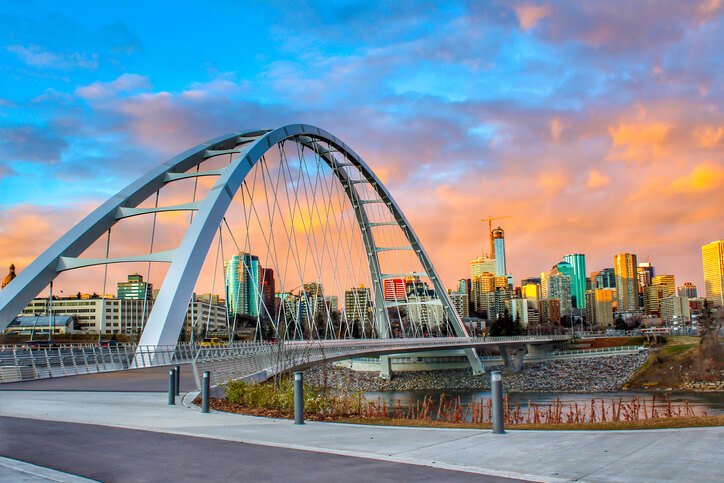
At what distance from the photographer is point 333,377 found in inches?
2985

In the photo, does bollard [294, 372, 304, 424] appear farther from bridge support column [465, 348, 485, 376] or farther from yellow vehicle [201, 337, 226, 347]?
bridge support column [465, 348, 485, 376]

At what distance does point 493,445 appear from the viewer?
7430mm

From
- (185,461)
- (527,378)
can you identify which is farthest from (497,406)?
(527,378)

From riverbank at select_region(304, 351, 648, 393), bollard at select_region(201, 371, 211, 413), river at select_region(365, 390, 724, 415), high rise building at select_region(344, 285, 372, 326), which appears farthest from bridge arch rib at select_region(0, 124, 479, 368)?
riverbank at select_region(304, 351, 648, 393)

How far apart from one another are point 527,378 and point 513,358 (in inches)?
475

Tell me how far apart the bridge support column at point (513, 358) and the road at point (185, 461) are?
245 feet

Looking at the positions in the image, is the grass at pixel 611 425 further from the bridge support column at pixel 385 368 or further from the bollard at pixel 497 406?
the bridge support column at pixel 385 368

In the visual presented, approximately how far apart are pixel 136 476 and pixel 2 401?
9.97 meters

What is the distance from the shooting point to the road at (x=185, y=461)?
5961 millimetres

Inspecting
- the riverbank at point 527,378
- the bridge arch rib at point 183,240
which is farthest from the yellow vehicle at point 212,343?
the riverbank at point 527,378

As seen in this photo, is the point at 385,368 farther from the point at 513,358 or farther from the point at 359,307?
the point at 513,358

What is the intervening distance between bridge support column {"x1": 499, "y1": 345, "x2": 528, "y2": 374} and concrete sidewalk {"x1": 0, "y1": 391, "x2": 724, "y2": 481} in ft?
239

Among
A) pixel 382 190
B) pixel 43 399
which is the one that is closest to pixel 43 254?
pixel 43 399

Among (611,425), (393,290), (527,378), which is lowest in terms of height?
(527,378)
